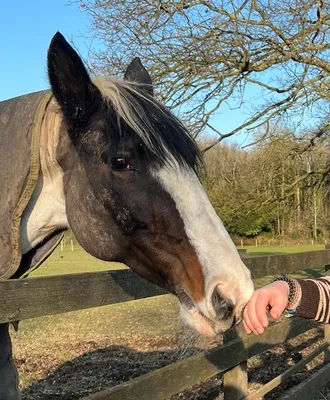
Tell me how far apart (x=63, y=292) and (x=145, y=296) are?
2.87 ft

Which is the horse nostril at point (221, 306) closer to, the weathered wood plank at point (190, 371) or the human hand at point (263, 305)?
the human hand at point (263, 305)

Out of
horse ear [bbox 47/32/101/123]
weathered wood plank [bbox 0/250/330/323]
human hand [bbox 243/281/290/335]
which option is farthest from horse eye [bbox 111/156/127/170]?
human hand [bbox 243/281/290/335]

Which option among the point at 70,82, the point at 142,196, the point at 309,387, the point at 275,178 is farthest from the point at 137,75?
the point at 275,178

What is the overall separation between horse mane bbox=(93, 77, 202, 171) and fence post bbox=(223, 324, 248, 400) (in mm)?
1859

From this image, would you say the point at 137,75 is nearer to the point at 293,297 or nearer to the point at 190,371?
the point at 293,297

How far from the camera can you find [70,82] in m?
1.87

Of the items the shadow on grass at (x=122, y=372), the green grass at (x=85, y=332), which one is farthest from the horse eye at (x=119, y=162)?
the green grass at (x=85, y=332)

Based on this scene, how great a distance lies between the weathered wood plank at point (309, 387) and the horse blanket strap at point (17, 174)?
8.40ft

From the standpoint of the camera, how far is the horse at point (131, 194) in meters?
1.66

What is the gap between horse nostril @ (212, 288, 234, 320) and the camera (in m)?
1.60

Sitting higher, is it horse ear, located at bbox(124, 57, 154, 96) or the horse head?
horse ear, located at bbox(124, 57, 154, 96)

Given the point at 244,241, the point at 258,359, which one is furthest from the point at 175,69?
the point at 244,241

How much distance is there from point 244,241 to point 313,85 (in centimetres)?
3105

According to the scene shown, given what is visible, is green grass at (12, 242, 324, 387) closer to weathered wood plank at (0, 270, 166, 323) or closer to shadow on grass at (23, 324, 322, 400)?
shadow on grass at (23, 324, 322, 400)
